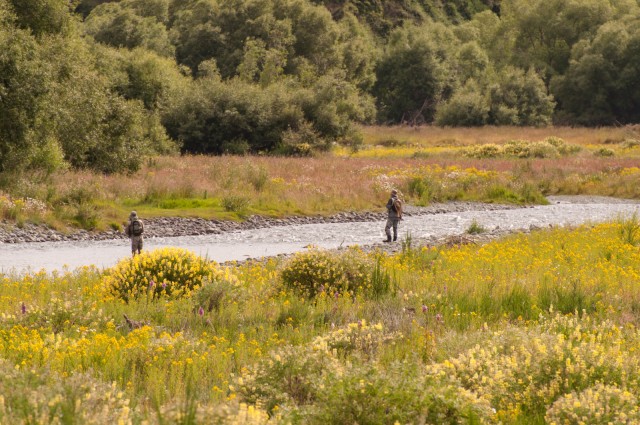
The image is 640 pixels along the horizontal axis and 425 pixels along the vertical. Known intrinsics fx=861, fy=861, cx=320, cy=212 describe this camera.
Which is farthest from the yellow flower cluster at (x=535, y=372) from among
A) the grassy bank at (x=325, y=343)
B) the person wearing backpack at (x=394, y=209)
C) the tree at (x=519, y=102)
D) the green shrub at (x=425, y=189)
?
the tree at (x=519, y=102)

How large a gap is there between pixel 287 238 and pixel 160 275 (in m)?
14.3

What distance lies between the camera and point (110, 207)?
28625mm

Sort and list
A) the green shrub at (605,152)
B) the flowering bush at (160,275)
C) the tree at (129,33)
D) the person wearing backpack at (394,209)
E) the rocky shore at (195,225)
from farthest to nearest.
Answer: the tree at (129,33)
the green shrub at (605,152)
the rocky shore at (195,225)
the person wearing backpack at (394,209)
the flowering bush at (160,275)

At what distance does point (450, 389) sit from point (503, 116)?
250ft

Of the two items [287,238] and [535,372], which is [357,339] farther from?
[287,238]

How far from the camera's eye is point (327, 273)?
13242mm

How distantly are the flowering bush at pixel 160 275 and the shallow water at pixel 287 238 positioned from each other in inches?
178

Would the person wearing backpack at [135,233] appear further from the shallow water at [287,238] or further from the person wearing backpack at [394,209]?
the person wearing backpack at [394,209]

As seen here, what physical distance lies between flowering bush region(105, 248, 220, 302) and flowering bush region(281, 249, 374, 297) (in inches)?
48.0

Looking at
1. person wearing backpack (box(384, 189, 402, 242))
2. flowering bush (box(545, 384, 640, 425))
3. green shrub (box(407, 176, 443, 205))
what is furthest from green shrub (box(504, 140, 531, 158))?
flowering bush (box(545, 384, 640, 425))

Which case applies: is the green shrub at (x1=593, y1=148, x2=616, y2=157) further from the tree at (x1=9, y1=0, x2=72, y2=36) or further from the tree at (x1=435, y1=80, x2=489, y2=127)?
→ the tree at (x1=9, y1=0, x2=72, y2=36)

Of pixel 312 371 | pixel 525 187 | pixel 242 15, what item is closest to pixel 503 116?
pixel 242 15

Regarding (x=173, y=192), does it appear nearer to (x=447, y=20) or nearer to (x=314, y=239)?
(x=314, y=239)

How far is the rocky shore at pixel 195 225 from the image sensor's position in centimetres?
2481
